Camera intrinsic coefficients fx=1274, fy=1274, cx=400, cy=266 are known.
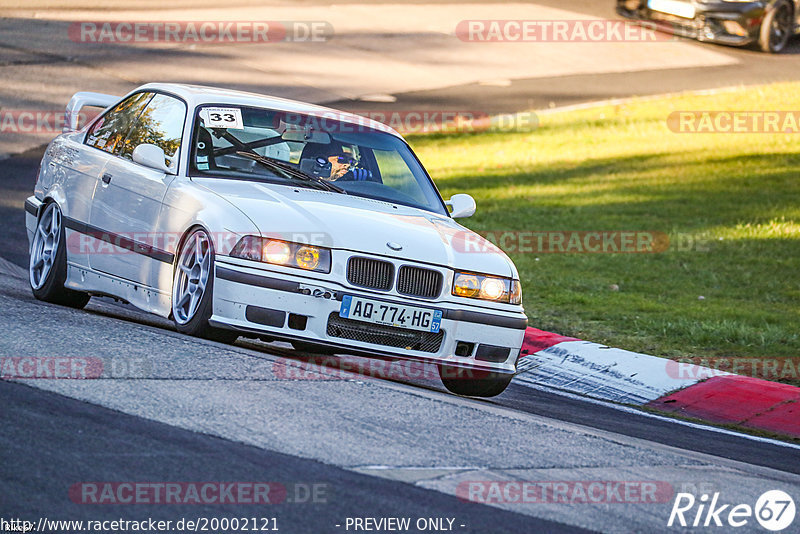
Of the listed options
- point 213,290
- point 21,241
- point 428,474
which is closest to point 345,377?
point 213,290

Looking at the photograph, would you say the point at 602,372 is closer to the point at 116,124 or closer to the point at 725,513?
the point at 116,124

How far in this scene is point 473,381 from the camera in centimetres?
775

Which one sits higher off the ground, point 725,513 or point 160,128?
point 160,128

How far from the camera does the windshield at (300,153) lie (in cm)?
789

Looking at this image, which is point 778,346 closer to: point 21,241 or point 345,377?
point 345,377

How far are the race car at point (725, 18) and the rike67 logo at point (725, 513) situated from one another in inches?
822

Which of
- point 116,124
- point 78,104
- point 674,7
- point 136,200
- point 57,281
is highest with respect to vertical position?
point 674,7

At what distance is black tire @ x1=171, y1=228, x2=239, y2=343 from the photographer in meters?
6.98

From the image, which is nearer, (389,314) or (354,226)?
(389,314)

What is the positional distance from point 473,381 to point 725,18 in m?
19.6

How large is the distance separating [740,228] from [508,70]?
33.7 feet

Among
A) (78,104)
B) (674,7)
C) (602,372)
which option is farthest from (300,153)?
(674,7)

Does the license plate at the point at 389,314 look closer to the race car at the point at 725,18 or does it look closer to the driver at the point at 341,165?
the driver at the point at 341,165

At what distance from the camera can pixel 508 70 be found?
24.3 meters
